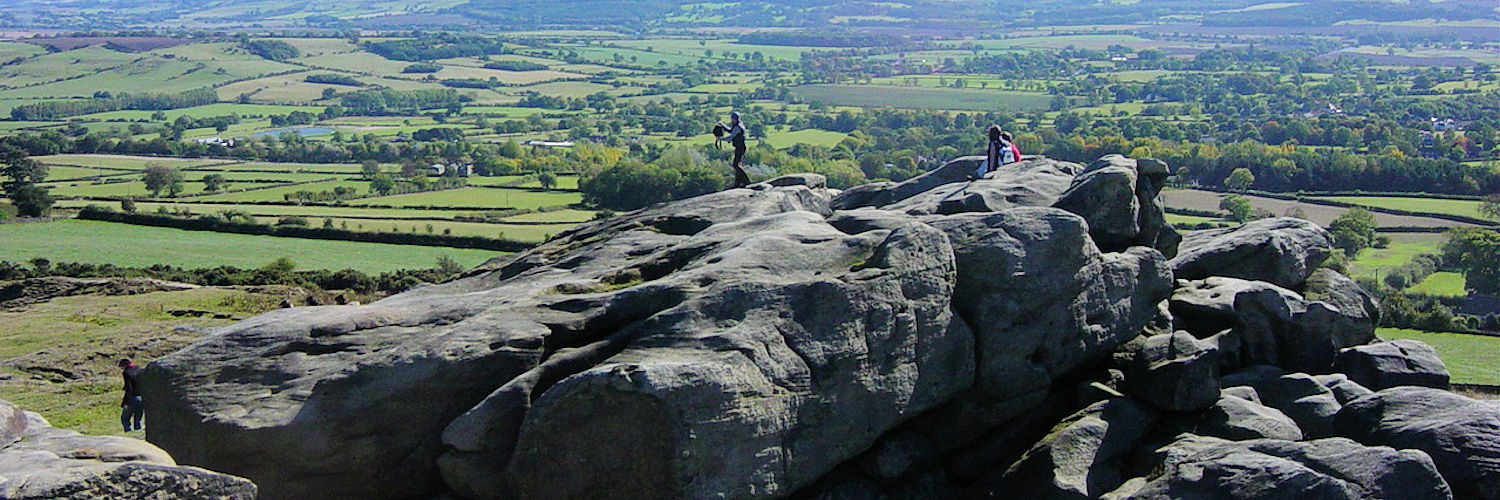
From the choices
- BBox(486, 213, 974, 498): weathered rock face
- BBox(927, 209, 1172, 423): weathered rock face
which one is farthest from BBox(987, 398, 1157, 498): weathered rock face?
BBox(486, 213, 974, 498): weathered rock face

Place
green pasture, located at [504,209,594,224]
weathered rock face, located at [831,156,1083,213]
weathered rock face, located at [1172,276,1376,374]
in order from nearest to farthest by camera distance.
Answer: weathered rock face, located at [1172,276,1376,374] → weathered rock face, located at [831,156,1083,213] → green pasture, located at [504,209,594,224]

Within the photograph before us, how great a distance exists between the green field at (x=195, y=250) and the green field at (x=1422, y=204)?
7719 cm

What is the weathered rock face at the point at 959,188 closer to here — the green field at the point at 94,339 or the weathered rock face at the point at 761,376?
the weathered rock face at the point at 761,376

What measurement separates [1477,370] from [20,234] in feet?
279

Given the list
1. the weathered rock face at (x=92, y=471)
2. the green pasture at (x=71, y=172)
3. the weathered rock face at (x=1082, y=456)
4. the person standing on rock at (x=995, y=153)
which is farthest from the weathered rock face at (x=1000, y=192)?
the green pasture at (x=71, y=172)

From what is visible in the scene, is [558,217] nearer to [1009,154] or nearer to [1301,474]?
[1009,154]

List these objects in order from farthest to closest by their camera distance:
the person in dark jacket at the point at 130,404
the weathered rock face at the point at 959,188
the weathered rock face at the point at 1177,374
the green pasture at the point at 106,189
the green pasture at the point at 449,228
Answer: the green pasture at the point at 106,189 → the green pasture at the point at 449,228 → the weathered rock face at the point at 959,188 → the person in dark jacket at the point at 130,404 → the weathered rock face at the point at 1177,374

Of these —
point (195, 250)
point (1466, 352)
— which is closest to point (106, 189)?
Answer: point (195, 250)

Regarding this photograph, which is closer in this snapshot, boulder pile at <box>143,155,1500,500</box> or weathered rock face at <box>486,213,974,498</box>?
weathered rock face at <box>486,213,974,498</box>

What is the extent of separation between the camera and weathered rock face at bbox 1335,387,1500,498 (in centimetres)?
2544

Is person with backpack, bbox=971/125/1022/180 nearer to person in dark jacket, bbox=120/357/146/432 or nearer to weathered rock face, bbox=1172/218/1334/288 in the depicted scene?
weathered rock face, bbox=1172/218/1334/288

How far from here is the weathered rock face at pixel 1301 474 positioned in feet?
79.0

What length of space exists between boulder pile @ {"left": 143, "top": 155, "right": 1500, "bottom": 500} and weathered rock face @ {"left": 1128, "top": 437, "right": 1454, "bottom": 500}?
5 cm

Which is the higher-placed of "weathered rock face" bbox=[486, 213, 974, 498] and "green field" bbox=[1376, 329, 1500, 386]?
"weathered rock face" bbox=[486, 213, 974, 498]
